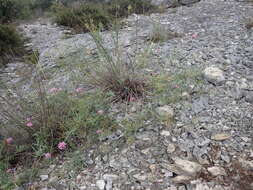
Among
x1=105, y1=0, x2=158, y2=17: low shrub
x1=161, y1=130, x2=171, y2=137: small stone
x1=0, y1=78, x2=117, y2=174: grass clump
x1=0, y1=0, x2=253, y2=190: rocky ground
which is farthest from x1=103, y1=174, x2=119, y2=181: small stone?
x1=105, y1=0, x2=158, y2=17: low shrub

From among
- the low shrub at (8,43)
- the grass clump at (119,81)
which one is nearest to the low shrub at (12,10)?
the low shrub at (8,43)

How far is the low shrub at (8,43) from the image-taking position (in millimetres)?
4707

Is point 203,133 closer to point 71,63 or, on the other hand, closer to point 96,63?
point 96,63

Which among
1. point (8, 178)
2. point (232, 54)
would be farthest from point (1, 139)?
point (232, 54)

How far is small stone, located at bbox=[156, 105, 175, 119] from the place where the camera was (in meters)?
2.12

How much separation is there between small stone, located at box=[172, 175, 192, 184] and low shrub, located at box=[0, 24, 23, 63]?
416 centimetres

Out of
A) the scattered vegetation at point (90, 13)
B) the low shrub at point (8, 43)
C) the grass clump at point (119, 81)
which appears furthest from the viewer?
the scattered vegetation at point (90, 13)

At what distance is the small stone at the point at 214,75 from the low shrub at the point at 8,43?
3794 mm

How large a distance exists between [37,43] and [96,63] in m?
3.02

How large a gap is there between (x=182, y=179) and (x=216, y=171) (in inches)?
10.0

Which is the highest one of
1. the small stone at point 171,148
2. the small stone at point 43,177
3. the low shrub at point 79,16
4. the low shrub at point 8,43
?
the low shrub at point 79,16

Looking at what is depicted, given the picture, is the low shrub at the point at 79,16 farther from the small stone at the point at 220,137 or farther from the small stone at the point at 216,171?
the small stone at the point at 216,171

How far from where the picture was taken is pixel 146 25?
17.2 feet

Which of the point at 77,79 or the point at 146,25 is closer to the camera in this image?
the point at 77,79
